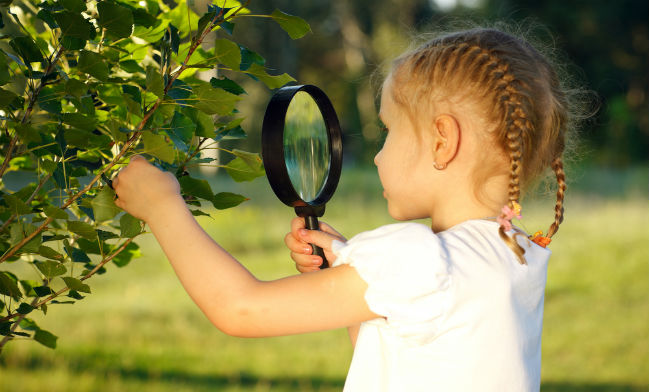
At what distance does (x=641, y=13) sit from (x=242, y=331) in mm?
21246

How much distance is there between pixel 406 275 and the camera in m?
1.32

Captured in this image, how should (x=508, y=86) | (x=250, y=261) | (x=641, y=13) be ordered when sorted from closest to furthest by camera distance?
(x=508, y=86), (x=250, y=261), (x=641, y=13)

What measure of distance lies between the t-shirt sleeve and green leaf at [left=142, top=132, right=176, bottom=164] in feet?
1.30

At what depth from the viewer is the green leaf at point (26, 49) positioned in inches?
52.7

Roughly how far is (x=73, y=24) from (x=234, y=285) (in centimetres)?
57

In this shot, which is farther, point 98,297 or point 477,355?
point 98,297

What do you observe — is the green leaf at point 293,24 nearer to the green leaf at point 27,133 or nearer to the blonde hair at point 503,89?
the blonde hair at point 503,89

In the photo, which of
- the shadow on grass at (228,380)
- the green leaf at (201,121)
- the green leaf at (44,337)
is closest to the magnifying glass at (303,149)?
the green leaf at (201,121)

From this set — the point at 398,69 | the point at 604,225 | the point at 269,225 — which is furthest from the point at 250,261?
the point at 398,69

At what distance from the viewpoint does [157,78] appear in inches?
49.6

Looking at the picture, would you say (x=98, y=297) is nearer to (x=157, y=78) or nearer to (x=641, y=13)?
(x=157, y=78)

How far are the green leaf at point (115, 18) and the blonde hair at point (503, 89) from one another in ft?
2.08

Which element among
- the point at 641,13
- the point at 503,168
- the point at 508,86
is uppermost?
the point at 641,13

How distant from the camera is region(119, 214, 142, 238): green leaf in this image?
1.44 meters
